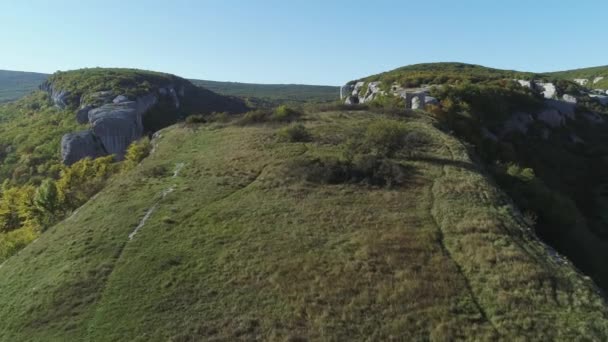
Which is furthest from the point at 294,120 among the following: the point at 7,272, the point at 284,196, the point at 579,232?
the point at 7,272

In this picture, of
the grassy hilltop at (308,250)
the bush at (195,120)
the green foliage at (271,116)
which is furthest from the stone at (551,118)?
the bush at (195,120)

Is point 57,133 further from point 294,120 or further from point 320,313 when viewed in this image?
point 320,313

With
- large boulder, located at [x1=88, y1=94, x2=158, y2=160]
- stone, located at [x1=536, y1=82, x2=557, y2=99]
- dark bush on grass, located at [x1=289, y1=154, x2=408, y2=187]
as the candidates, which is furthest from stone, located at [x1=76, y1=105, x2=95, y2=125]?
stone, located at [x1=536, y1=82, x2=557, y2=99]

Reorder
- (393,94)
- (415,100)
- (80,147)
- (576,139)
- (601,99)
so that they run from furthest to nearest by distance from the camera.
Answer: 1. (601,99)
2. (393,94)
3. (576,139)
4. (80,147)
5. (415,100)

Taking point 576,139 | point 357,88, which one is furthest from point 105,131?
point 576,139

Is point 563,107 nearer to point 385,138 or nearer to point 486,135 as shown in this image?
point 486,135

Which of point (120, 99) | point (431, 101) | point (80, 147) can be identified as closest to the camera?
point (431, 101)

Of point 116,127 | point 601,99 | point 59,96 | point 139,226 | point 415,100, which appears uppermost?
point 415,100
